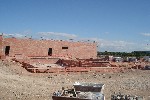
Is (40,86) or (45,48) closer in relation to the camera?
(40,86)

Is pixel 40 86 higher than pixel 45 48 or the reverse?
the reverse

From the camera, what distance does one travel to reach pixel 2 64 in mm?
20688

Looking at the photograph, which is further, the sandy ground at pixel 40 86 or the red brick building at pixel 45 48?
the red brick building at pixel 45 48

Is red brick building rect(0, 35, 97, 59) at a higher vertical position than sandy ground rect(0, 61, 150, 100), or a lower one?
higher

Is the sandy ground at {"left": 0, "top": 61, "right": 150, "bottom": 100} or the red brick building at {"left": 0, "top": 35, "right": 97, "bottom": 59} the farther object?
the red brick building at {"left": 0, "top": 35, "right": 97, "bottom": 59}

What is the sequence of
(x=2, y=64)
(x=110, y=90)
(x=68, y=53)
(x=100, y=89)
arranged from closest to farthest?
(x=100, y=89) < (x=110, y=90) < (x=2, y=64) < (x=68, y=53)

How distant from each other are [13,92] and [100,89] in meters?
4.73

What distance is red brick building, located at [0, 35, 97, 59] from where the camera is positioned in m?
28.3

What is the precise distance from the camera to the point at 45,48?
104ft

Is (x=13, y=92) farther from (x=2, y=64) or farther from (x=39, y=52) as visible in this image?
(x=39, y=52)

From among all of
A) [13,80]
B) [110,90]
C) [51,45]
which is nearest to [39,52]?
[51,45]

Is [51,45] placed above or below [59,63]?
above

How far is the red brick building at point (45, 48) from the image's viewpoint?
2827 cm

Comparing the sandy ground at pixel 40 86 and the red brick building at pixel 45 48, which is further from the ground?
the red brick building at pixel 45 48
